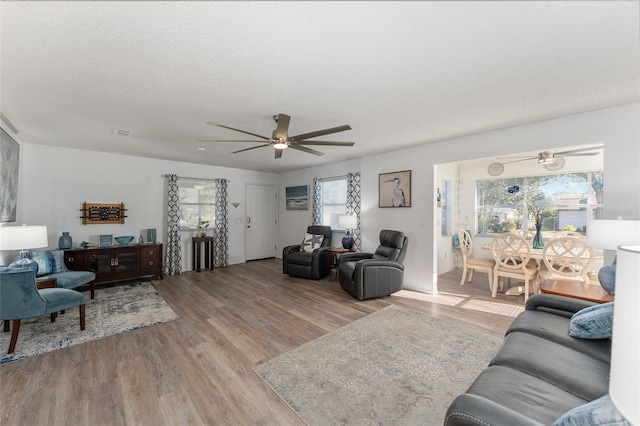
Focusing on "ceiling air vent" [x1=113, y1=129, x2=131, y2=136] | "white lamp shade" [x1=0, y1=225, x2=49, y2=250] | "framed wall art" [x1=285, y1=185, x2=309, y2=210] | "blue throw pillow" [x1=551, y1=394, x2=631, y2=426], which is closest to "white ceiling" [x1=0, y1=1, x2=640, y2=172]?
"ceiling air vent" [x1=113, y1=129, x2=131, y2=136]

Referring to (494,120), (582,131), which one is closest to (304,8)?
(494,120)

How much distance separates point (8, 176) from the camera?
3236 mm

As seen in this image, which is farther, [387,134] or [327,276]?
[327,276]

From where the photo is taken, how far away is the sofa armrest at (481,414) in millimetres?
938

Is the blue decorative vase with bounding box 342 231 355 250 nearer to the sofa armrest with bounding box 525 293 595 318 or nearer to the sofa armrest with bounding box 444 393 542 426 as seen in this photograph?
the sofa armrest with bounding box 525 293 595 318

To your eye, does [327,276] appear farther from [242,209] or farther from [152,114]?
[152,114]

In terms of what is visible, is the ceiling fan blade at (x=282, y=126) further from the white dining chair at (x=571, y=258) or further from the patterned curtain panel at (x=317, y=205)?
the white dining chair at (x=571, y=258)

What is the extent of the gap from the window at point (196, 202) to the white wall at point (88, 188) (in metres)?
0.19

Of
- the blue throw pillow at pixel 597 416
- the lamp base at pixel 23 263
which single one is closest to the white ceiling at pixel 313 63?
the lamp base at pixel 23 263

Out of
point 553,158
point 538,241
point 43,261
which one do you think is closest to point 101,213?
point 43,261

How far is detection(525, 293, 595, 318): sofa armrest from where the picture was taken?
2053 millimetres

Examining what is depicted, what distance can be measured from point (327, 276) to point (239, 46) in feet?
Result: 14.5

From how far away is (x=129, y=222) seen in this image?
16.9 feet

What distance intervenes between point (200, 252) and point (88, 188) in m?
2.34
